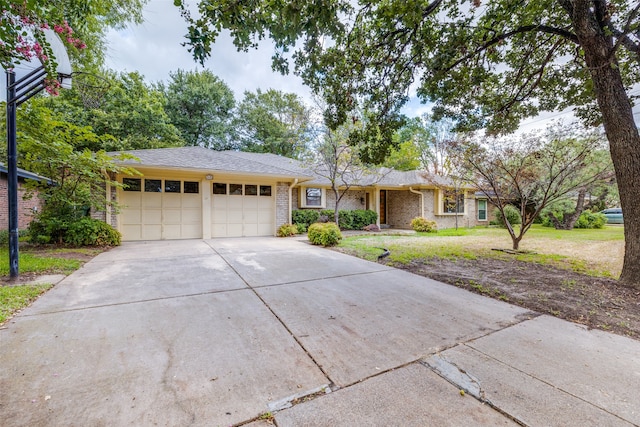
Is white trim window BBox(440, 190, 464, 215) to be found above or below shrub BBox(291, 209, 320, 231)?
above

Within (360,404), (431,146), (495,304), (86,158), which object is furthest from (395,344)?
(431,146)

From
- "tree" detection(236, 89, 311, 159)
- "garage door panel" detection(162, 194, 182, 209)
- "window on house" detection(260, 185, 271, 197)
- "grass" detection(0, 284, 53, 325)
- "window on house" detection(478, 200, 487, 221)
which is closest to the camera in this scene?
"grass" detection(0, 284, 53, 325)

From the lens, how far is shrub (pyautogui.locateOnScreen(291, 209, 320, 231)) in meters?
12.4

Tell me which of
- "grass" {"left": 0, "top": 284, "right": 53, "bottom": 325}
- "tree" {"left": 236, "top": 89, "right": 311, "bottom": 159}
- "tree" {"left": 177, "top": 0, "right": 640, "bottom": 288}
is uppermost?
"tree" {"left": 236, "top": 89, "right": 311, "bottom": 159}

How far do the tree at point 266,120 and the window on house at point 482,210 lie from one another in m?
15.2

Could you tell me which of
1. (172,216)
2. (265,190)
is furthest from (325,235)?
(172,216)

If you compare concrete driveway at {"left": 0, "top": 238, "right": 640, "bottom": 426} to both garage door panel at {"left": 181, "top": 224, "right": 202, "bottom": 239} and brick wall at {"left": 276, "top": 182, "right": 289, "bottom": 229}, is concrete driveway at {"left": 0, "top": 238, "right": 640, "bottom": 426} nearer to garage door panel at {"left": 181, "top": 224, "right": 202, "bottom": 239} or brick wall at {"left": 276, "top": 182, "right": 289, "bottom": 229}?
garage door panel at {"left": 181, "top": 224, "right": 202, "bottom": 239}

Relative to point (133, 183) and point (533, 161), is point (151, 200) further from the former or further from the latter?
point (533, 161)

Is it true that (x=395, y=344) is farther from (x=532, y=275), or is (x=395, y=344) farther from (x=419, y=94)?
(x=419, y=94)

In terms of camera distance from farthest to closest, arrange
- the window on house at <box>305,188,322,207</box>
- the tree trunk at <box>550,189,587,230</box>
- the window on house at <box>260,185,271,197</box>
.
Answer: the tree trunk at <box>550,189,587,230</box> → the window on house at <box>305,188,322,207</box> → the window on house at <box>260,185,271,197</box>

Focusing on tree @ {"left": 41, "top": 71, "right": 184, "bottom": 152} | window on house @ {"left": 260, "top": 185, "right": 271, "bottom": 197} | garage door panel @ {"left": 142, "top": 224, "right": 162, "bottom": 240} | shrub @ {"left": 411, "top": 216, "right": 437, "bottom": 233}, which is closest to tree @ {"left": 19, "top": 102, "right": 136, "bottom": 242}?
garage door panel @ {"left": 142, "top": 224, "right": 162, "bottom": 240}

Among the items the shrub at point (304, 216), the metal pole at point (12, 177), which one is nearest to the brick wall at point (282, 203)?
the shrub at point (304, 216)

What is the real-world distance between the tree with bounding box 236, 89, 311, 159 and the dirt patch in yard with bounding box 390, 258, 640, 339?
19.8 meters

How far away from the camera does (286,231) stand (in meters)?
11.2
